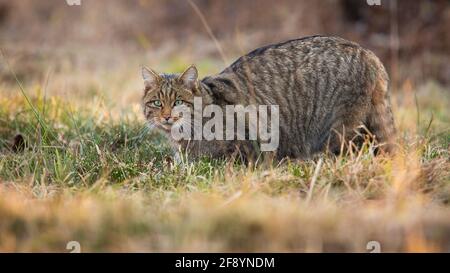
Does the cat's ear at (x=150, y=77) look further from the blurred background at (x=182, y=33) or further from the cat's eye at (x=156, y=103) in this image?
the blurred background at (x=182, y=33)

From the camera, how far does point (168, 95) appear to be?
4809mm

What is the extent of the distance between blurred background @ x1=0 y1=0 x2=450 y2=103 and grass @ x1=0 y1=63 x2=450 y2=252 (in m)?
2.84

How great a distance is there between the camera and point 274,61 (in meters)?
5.08

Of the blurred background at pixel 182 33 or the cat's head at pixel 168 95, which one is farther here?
the blurred background at pixel 182 33

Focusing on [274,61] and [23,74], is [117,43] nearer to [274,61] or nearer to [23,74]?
[23,74]

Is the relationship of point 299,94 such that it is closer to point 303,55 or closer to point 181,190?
point 303,55

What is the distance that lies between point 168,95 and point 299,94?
3.39ft

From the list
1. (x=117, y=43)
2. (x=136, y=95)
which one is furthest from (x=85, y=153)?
(x=117, y=43)

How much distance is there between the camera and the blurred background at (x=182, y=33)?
9.65 meters

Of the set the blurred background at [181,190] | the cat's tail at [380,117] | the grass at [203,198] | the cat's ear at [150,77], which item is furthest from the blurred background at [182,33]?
the cat's tail at [380,117]

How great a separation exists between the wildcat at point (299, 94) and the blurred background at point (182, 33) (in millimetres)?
2783

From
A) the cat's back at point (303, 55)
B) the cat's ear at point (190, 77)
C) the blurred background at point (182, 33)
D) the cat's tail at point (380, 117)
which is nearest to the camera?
the cat's ear at point (190, 77)
